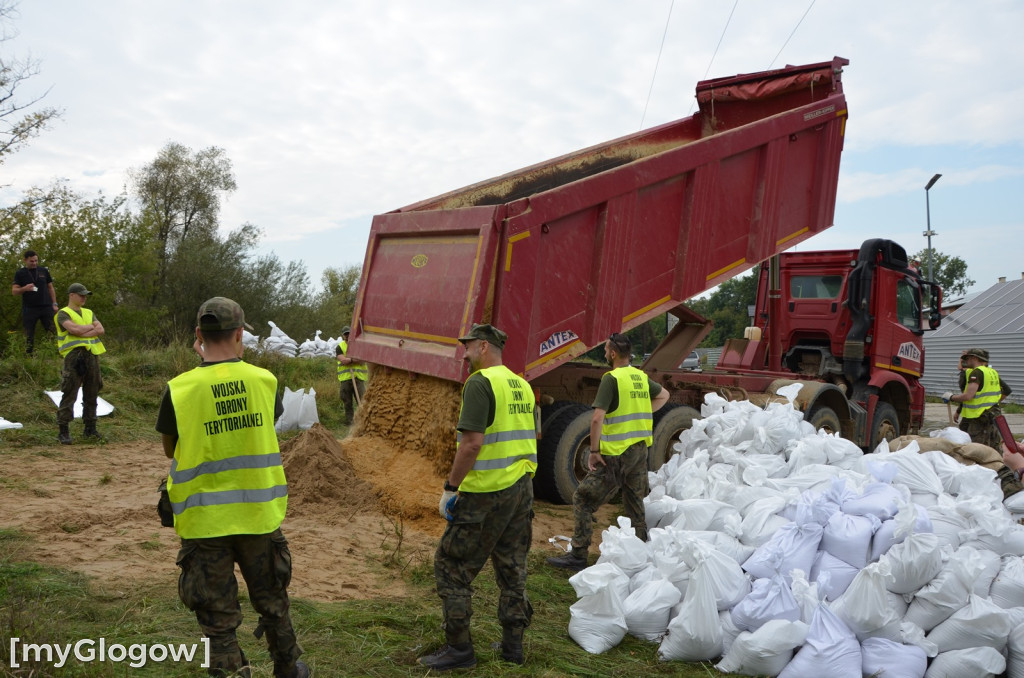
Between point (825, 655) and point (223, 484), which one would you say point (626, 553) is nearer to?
Answer: point (825, 655)

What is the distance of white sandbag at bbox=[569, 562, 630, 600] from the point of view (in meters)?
3.78

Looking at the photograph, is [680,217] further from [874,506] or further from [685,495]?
[874,506]

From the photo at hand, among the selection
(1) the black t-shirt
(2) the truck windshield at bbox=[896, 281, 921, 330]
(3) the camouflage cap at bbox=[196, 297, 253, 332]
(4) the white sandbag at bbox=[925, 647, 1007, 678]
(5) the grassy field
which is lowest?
(5) the grassy field

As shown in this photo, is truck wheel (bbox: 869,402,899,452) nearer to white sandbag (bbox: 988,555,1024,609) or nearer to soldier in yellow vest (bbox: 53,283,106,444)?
white sandbag (bbox: 988,555,1024,609)

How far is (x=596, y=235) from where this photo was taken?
5676 millimetres

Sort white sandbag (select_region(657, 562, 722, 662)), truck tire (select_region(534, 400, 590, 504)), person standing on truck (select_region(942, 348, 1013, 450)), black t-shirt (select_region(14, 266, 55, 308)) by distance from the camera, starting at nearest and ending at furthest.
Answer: white sandbag (select_region(657, 562, 722, 662)), truck tire (select_region(534, 400, 590, 504)), person standing on truck (select_region(942, 348, 1013, 450)), black t-shirt (select_region(14, 266, 55, 308))

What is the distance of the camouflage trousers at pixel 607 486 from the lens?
4.88 metres

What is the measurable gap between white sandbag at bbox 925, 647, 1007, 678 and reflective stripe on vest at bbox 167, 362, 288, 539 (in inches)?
121

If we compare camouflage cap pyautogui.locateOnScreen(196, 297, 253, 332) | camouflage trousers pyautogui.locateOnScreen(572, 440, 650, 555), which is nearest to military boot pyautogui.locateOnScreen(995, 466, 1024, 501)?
camouflage trousers pyautogui.locateOnScreen(572, 440, 650, 555)

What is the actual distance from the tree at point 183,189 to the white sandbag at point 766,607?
2615 centimetres

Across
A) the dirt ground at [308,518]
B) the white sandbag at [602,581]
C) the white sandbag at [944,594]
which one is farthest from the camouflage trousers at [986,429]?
the white sandbag at [602,581]

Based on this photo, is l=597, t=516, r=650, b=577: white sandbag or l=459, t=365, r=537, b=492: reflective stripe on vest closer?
l=459, t=365, r=537, b=492: reflective stripe on vest

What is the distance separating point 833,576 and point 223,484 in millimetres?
3037

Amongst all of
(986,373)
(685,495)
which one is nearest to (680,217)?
(685,495)
